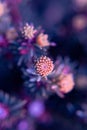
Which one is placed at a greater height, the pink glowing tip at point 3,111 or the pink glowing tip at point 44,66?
the pink glowing tip at point 44,66

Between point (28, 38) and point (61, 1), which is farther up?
point (61, 1)

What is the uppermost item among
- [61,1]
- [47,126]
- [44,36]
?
[61,1]

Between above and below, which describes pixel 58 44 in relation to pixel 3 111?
above

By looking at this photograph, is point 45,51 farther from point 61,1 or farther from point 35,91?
point 61,1

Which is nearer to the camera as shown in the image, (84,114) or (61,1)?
(84,114)

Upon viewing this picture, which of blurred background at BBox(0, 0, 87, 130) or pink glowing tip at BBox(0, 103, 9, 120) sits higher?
blurred background at BBox(0, 0, 87, 130)

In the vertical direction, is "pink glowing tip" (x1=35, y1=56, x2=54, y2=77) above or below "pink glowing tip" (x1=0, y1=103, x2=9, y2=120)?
above

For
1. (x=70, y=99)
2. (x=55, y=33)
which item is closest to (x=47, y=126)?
(x=70, y=99)
